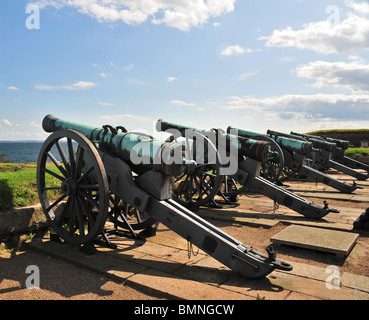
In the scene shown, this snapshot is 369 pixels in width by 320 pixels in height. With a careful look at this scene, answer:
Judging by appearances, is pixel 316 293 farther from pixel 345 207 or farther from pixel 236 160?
pixel 345 207

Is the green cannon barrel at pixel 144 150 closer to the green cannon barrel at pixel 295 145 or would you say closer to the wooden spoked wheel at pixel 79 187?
the wooden spoked wheel at pixel 79 187

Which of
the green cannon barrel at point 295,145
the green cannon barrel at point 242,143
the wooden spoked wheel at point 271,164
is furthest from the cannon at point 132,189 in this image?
the green cannon barrel at point 295,145

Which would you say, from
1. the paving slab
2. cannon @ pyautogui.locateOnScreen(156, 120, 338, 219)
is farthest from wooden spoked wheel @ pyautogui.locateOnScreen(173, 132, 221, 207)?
the paving slab

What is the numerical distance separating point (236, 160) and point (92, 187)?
14.8 feet

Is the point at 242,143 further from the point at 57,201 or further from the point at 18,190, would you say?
the point at 18,190

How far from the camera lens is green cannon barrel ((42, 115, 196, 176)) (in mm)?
4707

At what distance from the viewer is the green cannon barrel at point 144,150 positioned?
4707 millimetres

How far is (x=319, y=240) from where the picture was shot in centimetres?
545

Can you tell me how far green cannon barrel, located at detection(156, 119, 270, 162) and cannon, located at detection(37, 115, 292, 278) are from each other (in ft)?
10.0

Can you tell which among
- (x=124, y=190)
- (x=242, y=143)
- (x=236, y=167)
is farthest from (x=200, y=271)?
(x=242, y=143)

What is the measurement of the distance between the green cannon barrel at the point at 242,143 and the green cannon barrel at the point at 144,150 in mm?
3006

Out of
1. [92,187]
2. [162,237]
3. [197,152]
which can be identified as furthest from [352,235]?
[92,187]

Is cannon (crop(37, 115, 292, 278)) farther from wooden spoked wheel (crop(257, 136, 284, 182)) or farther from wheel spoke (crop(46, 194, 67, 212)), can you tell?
wooden spoked wheel (crop(257, 136, 284, 182))
